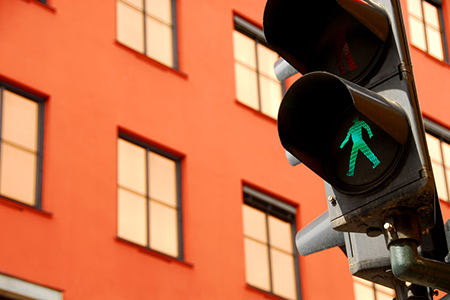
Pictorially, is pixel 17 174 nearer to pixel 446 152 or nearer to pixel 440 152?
pixel 440 152

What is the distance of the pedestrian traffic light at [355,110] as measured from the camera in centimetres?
287

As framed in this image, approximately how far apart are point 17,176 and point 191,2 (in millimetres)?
5729

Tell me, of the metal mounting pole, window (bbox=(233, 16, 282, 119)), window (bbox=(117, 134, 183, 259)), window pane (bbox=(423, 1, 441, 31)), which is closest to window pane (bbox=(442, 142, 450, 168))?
window pane (bbox=(423, 1, 441, 31))

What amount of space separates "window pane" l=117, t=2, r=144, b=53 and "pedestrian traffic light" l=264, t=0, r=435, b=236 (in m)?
12.5

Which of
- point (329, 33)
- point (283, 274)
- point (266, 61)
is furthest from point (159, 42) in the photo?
point (329, 33)

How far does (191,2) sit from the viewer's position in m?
17.3

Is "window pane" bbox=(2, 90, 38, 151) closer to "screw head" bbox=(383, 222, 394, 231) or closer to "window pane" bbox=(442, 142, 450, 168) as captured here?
"window pane" bbox=(442, 142, 450, 168)

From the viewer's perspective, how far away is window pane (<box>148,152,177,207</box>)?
14.9 m

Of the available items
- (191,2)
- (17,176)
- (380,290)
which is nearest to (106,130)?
(17,176)

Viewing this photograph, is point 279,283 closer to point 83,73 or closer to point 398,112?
point 83,73

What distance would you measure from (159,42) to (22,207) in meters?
4.79

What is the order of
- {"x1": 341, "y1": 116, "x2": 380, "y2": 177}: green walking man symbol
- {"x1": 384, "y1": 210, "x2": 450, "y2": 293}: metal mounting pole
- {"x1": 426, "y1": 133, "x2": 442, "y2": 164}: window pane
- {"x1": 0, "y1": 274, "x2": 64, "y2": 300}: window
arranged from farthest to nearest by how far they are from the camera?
{"x1": 426, "y1": 133, "x2": 442, "y2": 164}: window pane
{"x1": 0, "y1": 274, "x2": 64, "y2": 300}: window
{"x1": 341, "y1": 116, "x2": 380, "y2": 177}: green walking man symbol
{"x1": 384, "y1": 210, "x2": 450, "y2": 293}: metal mounting pole

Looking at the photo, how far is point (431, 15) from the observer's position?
23.0 m

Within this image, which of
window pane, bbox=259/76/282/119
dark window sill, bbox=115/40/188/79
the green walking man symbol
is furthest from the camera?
window pane, bbox=259/76/282/119
